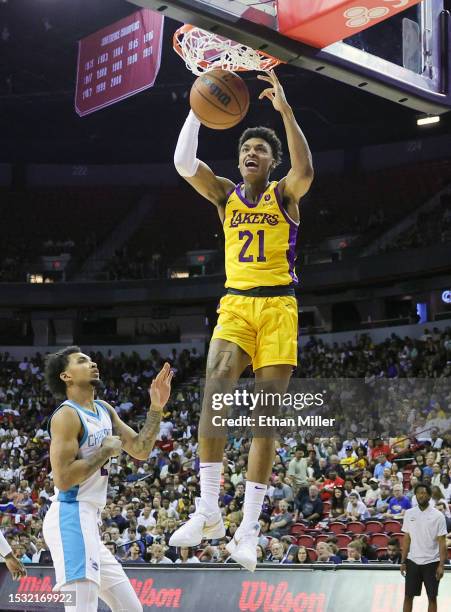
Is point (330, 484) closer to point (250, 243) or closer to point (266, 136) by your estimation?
point (250, 243)

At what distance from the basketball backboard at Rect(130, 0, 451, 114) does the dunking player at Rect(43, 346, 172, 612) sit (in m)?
2.08

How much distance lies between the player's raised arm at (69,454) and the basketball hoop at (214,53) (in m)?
2.17

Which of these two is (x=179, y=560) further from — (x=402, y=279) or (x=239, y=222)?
(x=402, y=279)

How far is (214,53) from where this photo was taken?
5.44m

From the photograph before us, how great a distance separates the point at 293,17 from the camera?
481 cm

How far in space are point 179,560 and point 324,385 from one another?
366 cm

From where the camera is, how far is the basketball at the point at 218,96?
500cm

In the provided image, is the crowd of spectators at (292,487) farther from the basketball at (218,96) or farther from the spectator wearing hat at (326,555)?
the basketball at (218,96)

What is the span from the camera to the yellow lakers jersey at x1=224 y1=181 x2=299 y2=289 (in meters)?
5.13

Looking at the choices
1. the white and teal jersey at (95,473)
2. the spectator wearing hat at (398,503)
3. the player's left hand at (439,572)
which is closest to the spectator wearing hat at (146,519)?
the spectator wearing hat at (398,503)

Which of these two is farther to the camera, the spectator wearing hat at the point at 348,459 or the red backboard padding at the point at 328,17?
the spectator wearing hat at the point at 348,459

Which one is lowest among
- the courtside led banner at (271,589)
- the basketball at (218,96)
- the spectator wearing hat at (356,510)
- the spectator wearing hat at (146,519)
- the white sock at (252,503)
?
the courtside led banner at (271,589)

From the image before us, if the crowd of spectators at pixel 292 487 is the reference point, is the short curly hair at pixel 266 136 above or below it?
above

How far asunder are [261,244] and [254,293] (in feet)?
0.92
